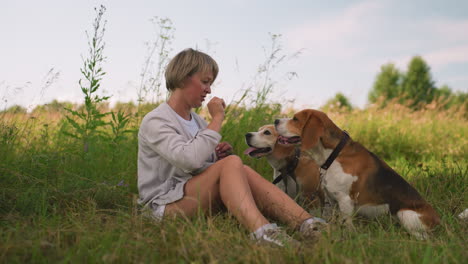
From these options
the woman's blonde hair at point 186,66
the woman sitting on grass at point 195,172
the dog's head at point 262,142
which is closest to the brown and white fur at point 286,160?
the dog's head at point 262,142

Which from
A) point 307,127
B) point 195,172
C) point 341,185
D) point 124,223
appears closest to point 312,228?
point 341,185

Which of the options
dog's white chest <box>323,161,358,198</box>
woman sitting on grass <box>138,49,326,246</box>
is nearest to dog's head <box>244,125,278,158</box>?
woman sitting on grass <box>138,49,326,246</box>

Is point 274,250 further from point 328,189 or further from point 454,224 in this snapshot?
point 454,224

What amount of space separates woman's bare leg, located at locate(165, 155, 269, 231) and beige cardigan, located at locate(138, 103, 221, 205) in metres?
0.08

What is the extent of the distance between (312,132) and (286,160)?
823mm

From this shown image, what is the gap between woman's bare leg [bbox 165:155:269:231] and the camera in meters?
2.95

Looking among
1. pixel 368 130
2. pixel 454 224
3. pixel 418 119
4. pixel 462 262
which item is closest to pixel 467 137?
pixel 418 119

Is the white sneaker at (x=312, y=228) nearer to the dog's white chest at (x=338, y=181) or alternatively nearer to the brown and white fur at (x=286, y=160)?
the dog's white chest at (x=338, y=181)

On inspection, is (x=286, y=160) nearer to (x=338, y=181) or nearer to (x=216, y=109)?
(x=338, y=181)

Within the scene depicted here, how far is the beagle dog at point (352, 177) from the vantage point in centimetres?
349

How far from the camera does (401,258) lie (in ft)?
8.12

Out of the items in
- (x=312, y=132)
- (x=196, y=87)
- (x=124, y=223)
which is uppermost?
(x=196, y=87)

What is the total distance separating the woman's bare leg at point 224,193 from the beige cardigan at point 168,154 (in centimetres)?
8

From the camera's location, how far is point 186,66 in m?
3.44
